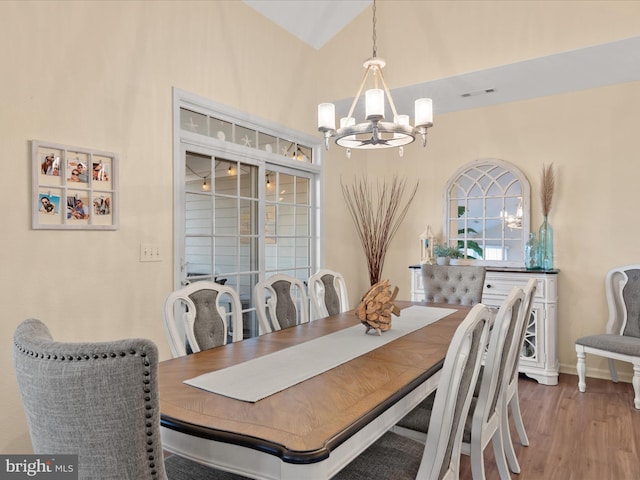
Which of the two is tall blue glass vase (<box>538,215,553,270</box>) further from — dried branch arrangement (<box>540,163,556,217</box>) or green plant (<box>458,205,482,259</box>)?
green plant (<box>458,205,482,259</box>)

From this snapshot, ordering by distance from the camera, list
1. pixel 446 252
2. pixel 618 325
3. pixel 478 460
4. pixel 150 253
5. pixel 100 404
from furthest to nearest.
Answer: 1. pixel 446 252
2. pixel 618 325
3. pixel 150 253
4. pixel 478 460
5. pixel 100 404

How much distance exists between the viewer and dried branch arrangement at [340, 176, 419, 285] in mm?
4898

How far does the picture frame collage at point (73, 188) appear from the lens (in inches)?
86.4

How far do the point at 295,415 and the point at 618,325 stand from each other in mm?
3687

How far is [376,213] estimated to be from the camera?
5.18 meters

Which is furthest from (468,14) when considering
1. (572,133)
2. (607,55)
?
(572,133)

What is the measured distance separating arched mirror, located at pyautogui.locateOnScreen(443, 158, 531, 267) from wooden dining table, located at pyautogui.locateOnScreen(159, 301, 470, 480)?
9.63 ft

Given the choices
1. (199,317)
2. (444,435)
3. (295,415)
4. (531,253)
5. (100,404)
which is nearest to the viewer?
(100,404)

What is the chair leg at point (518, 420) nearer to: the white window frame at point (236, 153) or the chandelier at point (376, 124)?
the chandelier at point (376, 124)

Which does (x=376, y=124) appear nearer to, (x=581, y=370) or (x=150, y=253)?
(x=150, y=253)

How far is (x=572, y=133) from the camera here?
160 inches

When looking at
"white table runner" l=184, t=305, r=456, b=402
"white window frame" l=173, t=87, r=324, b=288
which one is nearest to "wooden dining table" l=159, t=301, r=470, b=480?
"white table runner" l=184, t=305, r=456, b=402

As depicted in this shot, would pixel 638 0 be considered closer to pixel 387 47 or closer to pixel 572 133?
pixel 572 133

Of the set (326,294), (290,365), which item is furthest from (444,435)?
(326,294)
